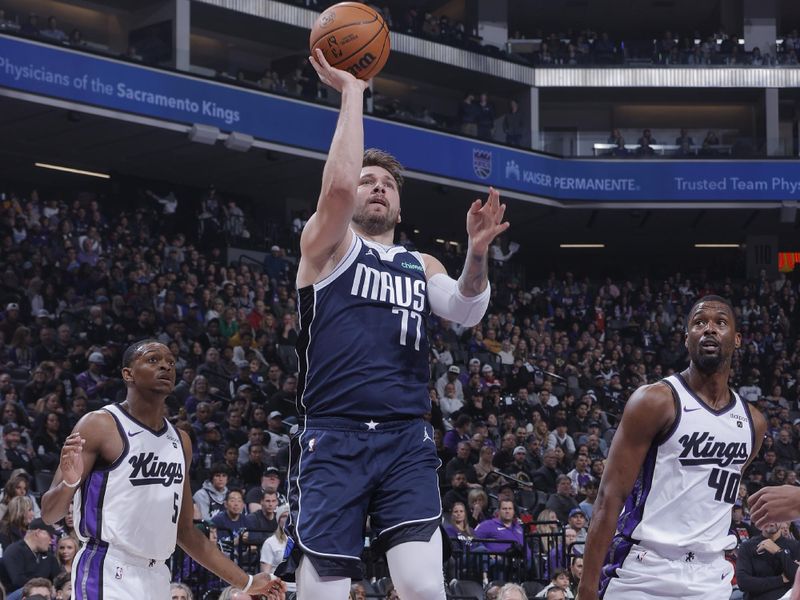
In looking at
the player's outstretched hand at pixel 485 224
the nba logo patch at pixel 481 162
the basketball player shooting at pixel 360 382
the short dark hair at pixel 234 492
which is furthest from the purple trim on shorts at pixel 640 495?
the nba logo patch at pixel 481 162

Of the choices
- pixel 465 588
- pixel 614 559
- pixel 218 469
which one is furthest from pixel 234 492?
pixel 614 559

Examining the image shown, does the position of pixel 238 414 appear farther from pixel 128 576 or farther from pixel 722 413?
pixel 722 413

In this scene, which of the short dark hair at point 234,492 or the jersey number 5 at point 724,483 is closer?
the jersey number 5 at point 724,483

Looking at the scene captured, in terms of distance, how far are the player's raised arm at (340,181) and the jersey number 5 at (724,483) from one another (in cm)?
201

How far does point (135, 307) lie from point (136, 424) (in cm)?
1322

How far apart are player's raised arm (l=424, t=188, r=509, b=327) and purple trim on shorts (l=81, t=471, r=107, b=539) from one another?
7.09ft

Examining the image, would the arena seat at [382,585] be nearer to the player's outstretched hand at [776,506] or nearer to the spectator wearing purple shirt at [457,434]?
the spectator wearing purple shirt at [457,434]

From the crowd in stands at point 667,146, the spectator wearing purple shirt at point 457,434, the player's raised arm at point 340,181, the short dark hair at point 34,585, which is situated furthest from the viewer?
the crowd in stands at point 667,146

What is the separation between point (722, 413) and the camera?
5.62 metres

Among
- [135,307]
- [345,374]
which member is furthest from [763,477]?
[345,374]

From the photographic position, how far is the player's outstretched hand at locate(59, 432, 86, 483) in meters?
6.09

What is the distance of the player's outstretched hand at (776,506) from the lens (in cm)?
513

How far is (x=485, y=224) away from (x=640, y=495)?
4.82 feet

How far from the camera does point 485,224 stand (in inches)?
208
